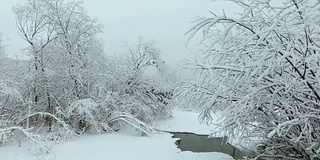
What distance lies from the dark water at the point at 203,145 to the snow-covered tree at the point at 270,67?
5614 mm

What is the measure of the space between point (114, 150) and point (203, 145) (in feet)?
12.9

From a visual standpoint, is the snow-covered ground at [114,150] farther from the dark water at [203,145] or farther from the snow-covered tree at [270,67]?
the snow-covered tree at [270,67]

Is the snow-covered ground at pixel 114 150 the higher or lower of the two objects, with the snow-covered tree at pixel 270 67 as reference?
lower

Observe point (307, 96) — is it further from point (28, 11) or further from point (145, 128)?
point (28, 11)

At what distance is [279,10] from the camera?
11.6 feet

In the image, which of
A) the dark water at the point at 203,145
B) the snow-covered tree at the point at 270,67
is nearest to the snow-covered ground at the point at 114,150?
the dark water at the point at 203,145

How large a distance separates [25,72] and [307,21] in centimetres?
1344

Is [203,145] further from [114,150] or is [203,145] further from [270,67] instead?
[270,67]

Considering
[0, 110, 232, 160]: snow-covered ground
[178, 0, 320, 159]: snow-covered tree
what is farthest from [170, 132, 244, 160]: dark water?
[178, 0, 320, 159]: snow-covered tree

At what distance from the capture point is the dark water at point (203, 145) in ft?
35.1

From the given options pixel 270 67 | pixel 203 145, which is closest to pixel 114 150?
pixel 203 145

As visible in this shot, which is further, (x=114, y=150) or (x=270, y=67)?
(x=114, y=150)

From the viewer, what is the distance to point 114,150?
10.5 meters

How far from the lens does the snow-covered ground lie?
9344mm
